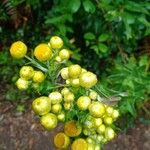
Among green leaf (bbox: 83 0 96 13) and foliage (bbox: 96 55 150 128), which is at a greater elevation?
green leaf (bbox: 83 0 96 13)

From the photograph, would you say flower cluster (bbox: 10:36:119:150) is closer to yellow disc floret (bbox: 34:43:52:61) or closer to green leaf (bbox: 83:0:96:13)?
yellow disc floret (bbox: 34:43:52:61)

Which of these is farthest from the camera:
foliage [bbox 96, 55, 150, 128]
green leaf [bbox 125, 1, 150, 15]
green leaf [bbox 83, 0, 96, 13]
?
green leaf [bbox 83, 0, 96, 13]

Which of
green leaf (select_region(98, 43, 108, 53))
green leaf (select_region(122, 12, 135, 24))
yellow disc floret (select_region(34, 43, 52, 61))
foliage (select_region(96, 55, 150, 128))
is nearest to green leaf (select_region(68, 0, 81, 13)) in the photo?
green leaf (select_region(122, 12, 135, 24))

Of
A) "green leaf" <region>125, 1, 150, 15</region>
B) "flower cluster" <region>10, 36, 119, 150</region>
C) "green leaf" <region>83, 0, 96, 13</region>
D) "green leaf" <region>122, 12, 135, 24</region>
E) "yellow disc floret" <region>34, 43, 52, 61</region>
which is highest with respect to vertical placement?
"yellow disc floret" <region>34, 43, 52, 61</region>

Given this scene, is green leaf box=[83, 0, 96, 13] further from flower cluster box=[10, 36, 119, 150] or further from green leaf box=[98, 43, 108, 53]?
flower cluster box=[10, 36, 119, 150]

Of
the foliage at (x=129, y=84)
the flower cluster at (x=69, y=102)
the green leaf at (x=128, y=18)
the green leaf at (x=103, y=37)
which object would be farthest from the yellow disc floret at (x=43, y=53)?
the green leaf at (x=103, y=37)

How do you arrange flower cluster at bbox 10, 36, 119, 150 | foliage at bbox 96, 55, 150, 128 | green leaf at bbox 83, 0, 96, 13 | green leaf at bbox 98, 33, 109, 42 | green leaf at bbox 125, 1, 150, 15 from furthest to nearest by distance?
green leaf at bbox 98, 33, 109, 42, green leaf at bbox 83, 0, 96, 13, green leaf at bbox 125, 1, 150, 15, foliage at bbox 96, 55, 150, 128, flower cluster at bbox 10, 36, 119, 150

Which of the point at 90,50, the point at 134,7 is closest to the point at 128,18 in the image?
the point at 134,7

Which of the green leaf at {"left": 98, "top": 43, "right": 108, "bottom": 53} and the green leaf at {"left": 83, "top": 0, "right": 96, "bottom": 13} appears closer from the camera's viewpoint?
the green leaf at {"left": 83, "top": 0, "right": 96, "bottom": 13}

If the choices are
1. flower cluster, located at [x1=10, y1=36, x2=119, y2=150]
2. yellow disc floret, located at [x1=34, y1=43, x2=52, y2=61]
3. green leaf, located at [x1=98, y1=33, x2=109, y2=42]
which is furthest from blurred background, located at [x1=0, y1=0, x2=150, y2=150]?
yellow disc floret, located at [x1=34, y1=43, x2=52, y2=61]

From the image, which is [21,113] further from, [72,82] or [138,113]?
[72,82]

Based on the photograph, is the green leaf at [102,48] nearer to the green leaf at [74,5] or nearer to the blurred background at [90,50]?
the blurred background at [90,50]
